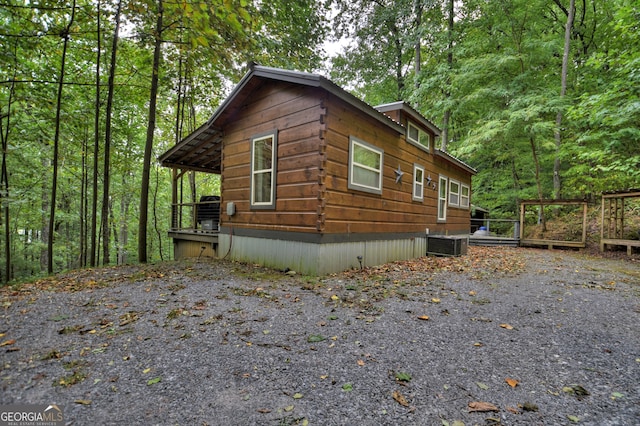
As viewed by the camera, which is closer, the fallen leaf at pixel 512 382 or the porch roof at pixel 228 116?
the fallen leaf at pixel 512 382

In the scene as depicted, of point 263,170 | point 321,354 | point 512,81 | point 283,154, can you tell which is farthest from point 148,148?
point 512,81

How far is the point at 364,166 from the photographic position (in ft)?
21.2

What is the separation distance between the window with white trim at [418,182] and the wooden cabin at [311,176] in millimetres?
33

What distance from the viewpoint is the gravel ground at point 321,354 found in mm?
1682

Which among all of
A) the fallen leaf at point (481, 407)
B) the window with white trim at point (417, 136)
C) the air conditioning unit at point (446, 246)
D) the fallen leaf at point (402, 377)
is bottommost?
the fallen leaf at point (402, 377)

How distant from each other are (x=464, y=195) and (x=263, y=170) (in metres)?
10.7

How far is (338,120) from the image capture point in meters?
5.71

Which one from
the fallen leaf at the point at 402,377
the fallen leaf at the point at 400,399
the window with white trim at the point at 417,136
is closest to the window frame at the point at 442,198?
the window with white trim at the point at 417,136

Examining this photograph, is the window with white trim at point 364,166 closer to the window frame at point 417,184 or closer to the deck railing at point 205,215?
the window frame at point 417,184

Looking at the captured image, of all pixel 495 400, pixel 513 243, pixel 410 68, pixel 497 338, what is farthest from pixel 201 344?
pixel 410 68

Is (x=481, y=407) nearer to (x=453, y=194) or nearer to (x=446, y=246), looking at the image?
(x=446, y=246)

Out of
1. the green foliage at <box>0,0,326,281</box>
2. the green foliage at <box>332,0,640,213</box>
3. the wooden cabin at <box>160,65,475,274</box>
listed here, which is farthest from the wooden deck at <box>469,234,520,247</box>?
the green foliage at <box>0,0,326,281</box>

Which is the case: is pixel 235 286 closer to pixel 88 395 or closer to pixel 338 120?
pixel 88 395

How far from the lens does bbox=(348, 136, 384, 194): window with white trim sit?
6.07 meters
